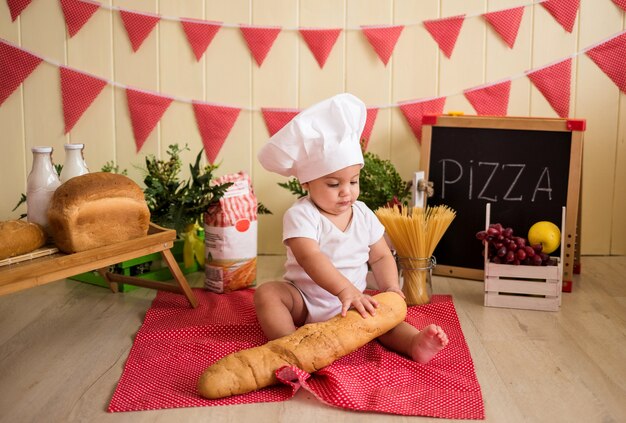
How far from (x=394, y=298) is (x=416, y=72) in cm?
121

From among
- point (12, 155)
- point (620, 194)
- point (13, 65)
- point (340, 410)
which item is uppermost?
point (13, 65)

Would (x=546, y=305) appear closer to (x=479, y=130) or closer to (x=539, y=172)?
(x=539, y=172)

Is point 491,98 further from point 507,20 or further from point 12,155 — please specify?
point 12,155

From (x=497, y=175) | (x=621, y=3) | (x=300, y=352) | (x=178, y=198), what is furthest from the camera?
(x=621, y=3)

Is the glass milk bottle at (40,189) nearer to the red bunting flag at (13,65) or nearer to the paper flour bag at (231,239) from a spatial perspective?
the paper flour bag at (231,239)

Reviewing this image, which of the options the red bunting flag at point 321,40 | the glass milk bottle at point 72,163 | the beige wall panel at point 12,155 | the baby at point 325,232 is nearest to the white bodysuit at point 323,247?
the baby at point 325,232

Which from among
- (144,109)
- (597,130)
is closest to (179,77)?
(144,109)

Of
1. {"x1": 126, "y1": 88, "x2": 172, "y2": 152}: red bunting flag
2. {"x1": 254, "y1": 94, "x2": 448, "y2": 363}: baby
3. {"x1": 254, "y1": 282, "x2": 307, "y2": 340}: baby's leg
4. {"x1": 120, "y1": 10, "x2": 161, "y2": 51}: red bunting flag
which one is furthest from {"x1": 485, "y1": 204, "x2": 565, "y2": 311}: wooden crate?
{"x1": 120, "y1": 10, "x2": 161, "y2": 51}: red bunting flag

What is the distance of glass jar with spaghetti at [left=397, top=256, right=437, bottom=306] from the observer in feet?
6.97

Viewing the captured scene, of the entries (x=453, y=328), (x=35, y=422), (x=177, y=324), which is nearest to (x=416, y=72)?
(x=453, y=328)

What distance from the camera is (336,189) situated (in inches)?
73.4

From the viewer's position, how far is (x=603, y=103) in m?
2.67

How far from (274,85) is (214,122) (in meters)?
0.28

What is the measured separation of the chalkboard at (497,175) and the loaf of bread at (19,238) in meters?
1.36
